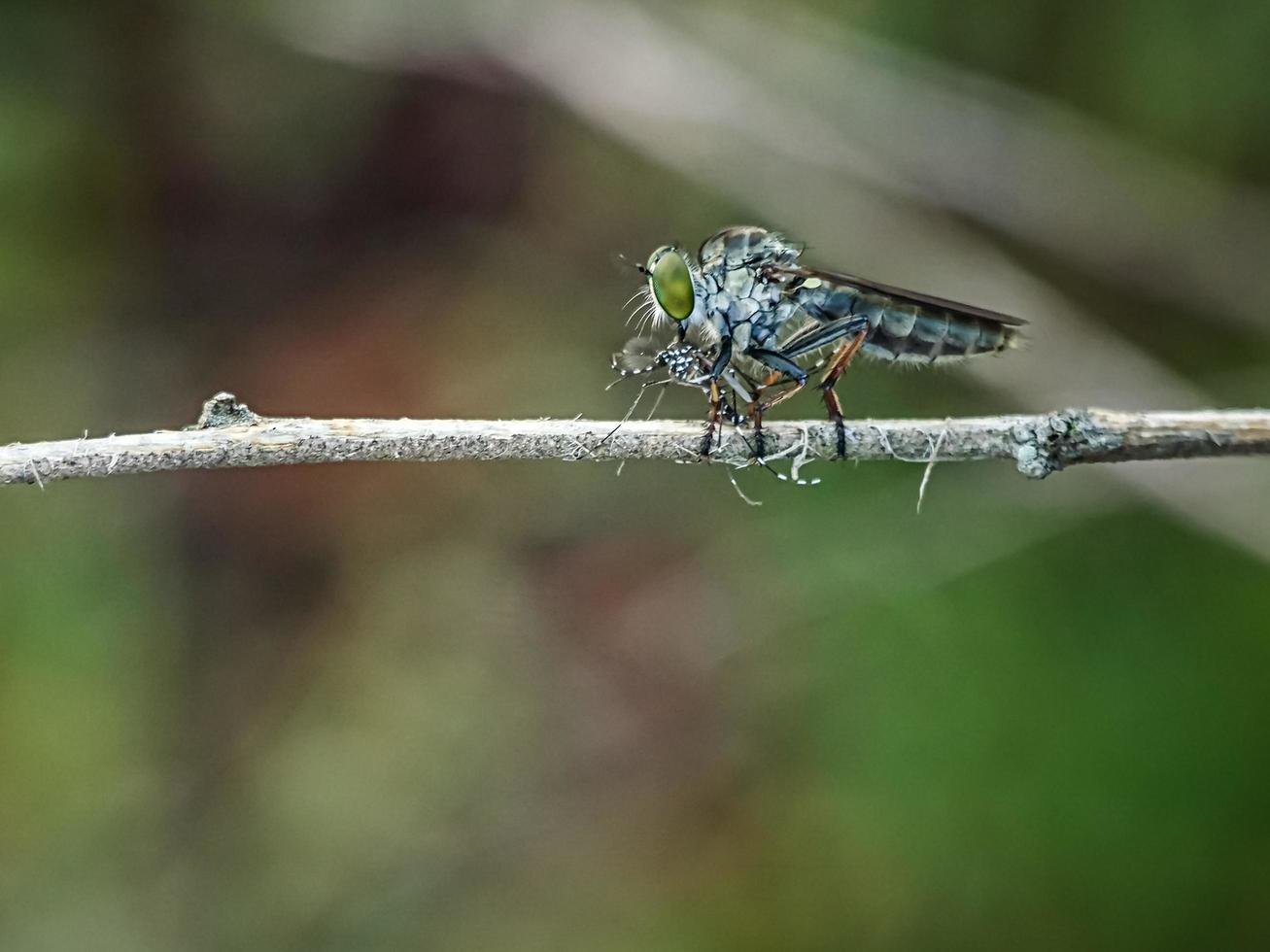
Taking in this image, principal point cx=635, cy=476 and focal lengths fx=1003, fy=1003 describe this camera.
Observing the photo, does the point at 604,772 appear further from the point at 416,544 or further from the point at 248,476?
the point at 248,476

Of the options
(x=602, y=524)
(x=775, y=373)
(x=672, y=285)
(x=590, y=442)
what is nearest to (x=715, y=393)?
(x=775, y=373)

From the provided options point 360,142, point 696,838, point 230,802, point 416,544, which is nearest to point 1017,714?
point 696,838

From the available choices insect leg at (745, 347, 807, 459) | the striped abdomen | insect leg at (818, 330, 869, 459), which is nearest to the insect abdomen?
the striped abdomen

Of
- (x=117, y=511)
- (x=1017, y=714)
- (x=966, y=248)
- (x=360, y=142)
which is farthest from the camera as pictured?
(x=360, y=142)

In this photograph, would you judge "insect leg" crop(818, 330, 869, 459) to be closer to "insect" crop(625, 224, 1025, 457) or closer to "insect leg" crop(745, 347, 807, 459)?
"insect" crop(625, 224, 1025, 457)

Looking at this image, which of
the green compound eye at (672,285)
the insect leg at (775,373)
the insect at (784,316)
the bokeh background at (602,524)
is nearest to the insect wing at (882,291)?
the insect at (784,316)

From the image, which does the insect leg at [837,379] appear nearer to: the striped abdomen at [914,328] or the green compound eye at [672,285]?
the striped abdomen at [914,328]
